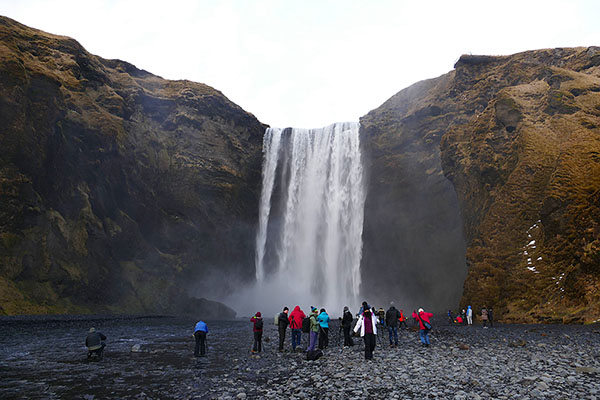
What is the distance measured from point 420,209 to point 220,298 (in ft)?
108

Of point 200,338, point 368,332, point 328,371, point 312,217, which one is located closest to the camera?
point 328,371

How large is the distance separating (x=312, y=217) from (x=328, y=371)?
50397 mm

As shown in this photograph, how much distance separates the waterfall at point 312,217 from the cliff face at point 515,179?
231 inches

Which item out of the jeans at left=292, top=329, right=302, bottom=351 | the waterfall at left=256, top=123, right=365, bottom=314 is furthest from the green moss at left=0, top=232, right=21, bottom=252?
the waterfall at left=256, top=123, right=365, bottom=314

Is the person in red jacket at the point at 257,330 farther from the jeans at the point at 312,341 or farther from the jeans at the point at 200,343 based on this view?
the jeans at the point at 312,341

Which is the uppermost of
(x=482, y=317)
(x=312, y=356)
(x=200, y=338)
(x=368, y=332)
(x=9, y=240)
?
(x=9, y=240)

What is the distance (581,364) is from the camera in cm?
1027

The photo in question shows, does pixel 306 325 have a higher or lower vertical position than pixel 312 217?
lower

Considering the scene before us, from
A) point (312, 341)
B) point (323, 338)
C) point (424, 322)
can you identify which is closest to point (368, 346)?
point (312, 341)

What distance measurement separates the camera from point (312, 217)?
6131cm

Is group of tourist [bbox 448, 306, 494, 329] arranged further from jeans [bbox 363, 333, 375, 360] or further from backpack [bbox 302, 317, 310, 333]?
jeans [bbox 363, 333, 375, 360]

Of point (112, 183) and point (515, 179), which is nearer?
point (515, 179)

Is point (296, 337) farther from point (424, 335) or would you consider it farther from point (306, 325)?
point (424, 335)

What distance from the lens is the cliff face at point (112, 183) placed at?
117 feet
